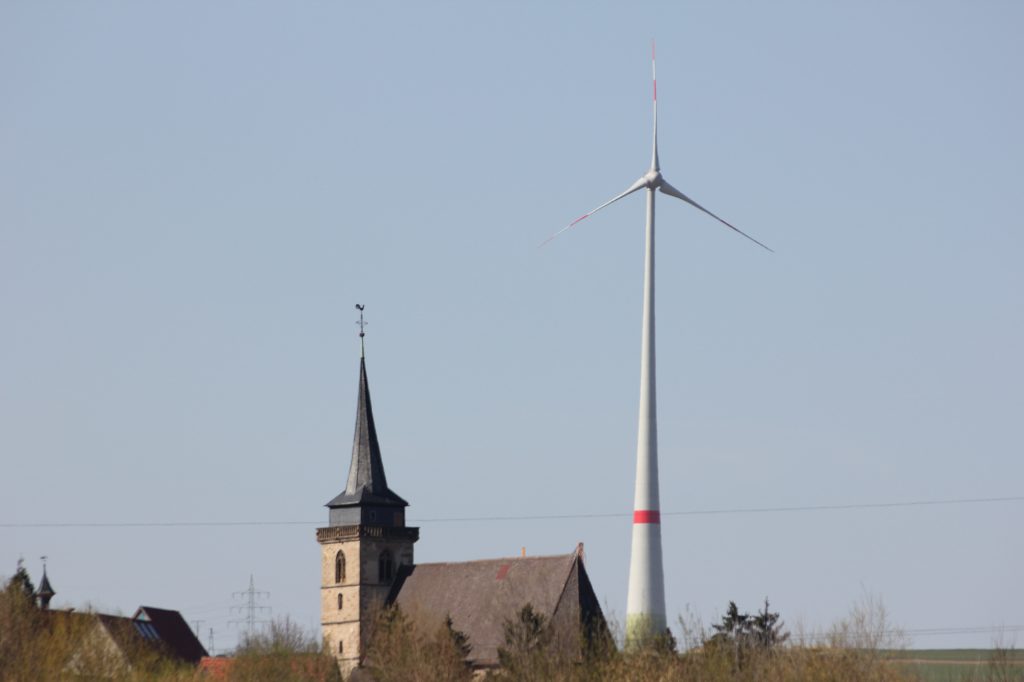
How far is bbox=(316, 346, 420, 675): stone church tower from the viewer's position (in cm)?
12369

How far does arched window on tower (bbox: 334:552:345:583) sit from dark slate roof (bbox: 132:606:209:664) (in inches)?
464

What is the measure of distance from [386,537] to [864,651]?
5757 cm

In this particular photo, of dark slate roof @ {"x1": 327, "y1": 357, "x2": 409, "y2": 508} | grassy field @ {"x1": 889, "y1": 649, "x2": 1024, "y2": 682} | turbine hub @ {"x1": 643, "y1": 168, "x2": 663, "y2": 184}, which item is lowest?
grassy field @ {"x1": 889, "y1": 649, "x2": 1024, "y2": 682}

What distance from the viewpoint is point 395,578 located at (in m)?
126

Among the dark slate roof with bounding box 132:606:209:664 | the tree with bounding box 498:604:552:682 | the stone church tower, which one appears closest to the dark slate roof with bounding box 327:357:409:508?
the stone church tower

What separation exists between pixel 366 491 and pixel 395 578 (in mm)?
5266

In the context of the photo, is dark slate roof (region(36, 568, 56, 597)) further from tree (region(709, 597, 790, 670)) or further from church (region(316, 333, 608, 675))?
tree (region(709, 597, 790, 670))

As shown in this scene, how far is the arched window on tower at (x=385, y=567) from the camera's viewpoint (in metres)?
126

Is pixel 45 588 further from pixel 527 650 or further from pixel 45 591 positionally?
pixel 527 650

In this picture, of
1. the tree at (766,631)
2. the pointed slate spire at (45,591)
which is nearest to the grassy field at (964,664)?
the tree at (766,631)

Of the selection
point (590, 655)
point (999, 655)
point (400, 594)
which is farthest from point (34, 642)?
point (400, 594)

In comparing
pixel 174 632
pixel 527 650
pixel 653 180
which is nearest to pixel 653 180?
pixel 653 180

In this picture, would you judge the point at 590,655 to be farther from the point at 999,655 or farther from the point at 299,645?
the point at 299,645

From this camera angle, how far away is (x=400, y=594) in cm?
12400
